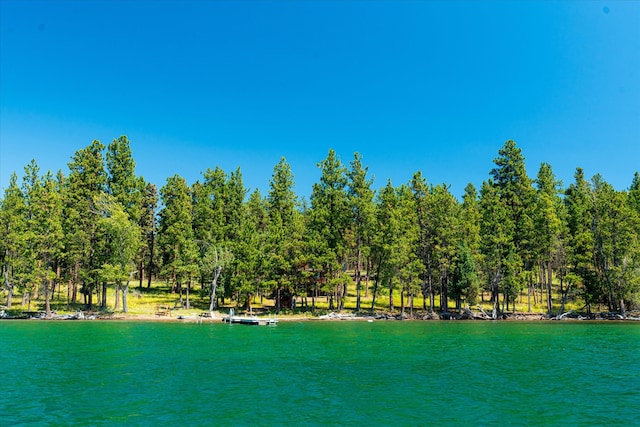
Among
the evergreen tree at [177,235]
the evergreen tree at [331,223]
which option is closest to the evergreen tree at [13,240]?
the evergreen tree at [177,235]

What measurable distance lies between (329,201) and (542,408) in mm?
58878

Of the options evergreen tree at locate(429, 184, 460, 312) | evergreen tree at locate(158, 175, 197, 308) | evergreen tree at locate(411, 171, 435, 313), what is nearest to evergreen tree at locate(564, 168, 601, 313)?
evergreen tree at locate(429, 184, 460, 312)

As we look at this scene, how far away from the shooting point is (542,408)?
19.6 metres

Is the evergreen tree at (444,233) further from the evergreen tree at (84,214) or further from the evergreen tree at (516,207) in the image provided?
the evergreen tree at (84,214)

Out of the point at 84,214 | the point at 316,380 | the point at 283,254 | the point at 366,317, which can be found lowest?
the point at 366,317

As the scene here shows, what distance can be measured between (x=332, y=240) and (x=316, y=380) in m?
50.2

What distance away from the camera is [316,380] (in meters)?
25.0

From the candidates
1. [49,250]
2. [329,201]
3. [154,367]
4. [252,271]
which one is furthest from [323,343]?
[49,250]

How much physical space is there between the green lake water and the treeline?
2479 cm

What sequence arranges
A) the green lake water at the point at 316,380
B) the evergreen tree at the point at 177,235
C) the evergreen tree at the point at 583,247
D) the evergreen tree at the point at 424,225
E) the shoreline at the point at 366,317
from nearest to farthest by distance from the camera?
the green lake water at the point at 316,380
the shoreline at the point at 366,317
the evergreen tree at the point at 583,247
the evergreen tree at the point at 177,235
the evergreen tree at the point at 424,225

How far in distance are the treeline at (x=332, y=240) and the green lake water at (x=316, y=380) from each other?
81.3ft

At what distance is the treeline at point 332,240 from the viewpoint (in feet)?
223

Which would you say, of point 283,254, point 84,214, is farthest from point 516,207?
point 84,214

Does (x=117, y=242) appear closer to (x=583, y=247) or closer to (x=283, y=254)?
(x=283, y=254)
